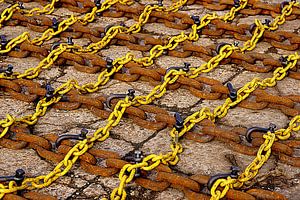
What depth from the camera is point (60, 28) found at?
4.75 metres

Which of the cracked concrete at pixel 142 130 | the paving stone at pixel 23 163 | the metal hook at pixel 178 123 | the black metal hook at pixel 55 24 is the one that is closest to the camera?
the cracked concrete at pixel 142 130

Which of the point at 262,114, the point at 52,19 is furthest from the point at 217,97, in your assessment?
the point at 52,19

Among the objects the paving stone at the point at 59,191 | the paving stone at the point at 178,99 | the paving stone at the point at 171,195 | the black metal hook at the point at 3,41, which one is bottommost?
the paving stone at the point at 59,191

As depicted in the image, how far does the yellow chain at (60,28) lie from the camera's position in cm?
443

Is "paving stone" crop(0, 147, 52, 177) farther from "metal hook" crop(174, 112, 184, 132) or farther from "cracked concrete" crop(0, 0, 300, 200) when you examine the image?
"metal hook" crop(174, 112, 184, 132)

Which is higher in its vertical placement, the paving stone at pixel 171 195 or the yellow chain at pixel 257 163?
the yellow chain at pixel 257 163

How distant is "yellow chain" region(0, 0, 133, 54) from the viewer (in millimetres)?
4430

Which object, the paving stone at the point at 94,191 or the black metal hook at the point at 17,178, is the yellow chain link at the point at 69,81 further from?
the paving stone at the point at 94,191

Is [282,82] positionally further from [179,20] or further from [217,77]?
[179,20]

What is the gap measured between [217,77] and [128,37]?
2.64 feet

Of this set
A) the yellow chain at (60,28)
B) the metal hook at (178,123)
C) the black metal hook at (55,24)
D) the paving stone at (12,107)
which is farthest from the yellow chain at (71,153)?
the black metal hook at (55,24)

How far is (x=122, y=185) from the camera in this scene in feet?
9.12

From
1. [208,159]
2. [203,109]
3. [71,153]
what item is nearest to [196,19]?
[203,109]

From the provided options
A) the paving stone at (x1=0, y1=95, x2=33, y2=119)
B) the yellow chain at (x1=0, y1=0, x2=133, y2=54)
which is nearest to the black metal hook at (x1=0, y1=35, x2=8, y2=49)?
the yellow chain at (x1=0, y1=0, x2=133, y2=54)
